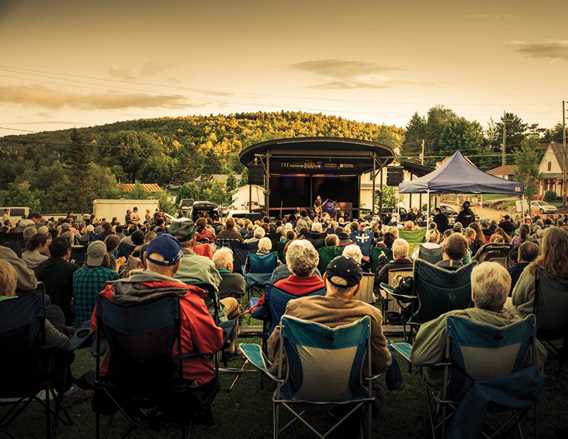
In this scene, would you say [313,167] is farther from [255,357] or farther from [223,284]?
[255,357]

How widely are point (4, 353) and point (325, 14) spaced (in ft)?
88.7

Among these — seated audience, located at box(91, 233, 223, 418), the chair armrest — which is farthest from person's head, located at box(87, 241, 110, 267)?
the chair armrest

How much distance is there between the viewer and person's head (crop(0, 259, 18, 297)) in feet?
10.3

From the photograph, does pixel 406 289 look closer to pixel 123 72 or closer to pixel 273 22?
pixel 273 22

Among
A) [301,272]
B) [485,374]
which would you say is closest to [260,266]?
[301,272]

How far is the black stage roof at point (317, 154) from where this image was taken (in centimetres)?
2116

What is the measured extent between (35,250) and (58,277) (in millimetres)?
1518

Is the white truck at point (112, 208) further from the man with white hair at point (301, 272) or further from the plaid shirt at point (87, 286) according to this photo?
the man with white hair at point (301, 272)

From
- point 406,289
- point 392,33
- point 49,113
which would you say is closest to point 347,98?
point 49,113

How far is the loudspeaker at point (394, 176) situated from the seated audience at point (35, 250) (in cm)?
2097

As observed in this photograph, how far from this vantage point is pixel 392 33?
98.2 feet

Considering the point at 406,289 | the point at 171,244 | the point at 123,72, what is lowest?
the point at 406,289

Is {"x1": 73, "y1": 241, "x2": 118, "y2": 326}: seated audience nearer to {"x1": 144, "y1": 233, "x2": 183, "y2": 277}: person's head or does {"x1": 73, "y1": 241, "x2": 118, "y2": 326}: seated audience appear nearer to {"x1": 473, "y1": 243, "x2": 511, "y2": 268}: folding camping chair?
{"x1": 144, "y1": 233, "x2": 183, "y2": 277}: person's head

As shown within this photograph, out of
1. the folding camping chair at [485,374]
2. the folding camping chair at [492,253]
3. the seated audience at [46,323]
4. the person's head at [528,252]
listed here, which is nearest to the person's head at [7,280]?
the seated audience at [46,323]
